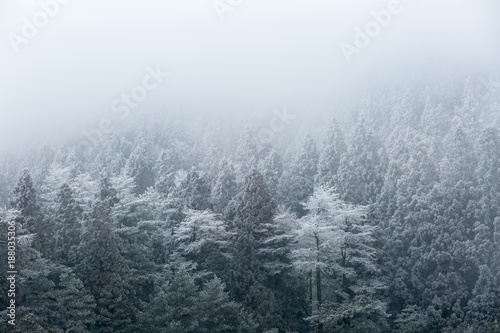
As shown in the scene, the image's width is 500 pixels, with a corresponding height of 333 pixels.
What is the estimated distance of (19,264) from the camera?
2395 centimetres

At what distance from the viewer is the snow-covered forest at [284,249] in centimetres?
2625

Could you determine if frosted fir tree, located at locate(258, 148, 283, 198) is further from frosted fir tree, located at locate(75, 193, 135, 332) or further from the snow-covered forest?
frosted fir tree, located at locate(75, 193, 135, 332)

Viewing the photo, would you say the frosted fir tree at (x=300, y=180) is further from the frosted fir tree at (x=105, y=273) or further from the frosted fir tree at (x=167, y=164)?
the frosted fir tree at (x=105, y=273)

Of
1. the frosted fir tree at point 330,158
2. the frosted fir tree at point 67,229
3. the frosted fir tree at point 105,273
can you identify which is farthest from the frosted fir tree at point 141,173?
the frosted fir tree at point 105,273

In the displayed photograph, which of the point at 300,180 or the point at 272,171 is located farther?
the point at 272,171

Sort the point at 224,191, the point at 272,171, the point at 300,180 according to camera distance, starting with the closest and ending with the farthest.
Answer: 1. the point at 224,191
2. the point at 300,180
3. the point at 272,171

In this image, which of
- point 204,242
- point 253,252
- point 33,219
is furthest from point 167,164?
point 33,219

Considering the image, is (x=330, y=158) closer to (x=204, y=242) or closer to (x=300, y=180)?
(x=300, y=180)

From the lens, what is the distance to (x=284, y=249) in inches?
1207

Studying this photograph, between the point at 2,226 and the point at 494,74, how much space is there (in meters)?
44.8

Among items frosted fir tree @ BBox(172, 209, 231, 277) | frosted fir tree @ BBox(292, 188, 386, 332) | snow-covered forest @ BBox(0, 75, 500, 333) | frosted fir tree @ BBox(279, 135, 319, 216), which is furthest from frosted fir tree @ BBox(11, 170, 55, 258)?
frosted fir tree @ BBox(279, 135, 319, 216)

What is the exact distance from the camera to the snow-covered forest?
86.1 ft

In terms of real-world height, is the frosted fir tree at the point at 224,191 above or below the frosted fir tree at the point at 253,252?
above

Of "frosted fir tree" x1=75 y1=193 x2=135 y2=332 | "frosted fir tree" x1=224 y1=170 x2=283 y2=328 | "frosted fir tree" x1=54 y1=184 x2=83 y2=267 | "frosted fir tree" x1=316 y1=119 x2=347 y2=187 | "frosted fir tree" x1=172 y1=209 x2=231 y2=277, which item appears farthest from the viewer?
"frosted fir tree" x1=316 y1=119 x2=347 y2=187
